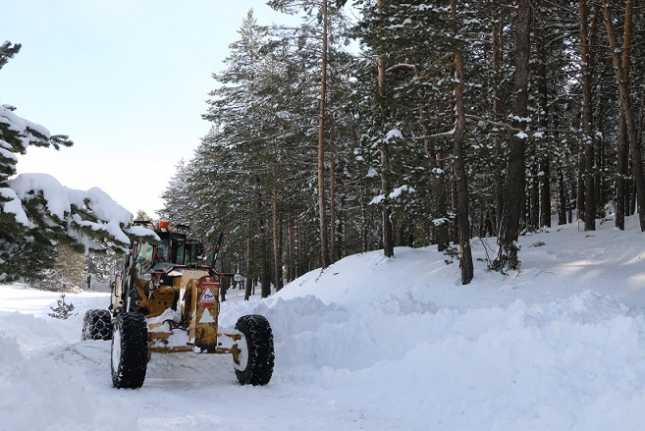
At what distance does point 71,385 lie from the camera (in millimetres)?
5762

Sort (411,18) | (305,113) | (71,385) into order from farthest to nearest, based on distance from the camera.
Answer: (305,113), (411,18), (71,385)

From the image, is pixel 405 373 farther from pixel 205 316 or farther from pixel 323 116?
pixel 323 116

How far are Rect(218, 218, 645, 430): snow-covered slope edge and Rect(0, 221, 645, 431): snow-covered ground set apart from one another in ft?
0.06

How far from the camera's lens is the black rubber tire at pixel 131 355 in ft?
23.8

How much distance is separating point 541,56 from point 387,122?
31.4 feet

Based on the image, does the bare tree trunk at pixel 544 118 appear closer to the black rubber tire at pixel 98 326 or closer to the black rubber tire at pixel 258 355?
the black rubber tire at pixel 258 355

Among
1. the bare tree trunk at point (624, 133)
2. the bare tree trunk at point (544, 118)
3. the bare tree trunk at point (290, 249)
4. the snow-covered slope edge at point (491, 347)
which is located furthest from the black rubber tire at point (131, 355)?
the bare tree trunk at point (290, 249)

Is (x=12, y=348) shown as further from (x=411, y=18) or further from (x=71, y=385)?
(x=411, y=18)

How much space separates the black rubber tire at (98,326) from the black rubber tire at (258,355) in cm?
468

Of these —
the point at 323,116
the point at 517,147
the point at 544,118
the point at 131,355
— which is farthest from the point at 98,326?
the point at 544,118

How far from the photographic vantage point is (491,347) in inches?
278

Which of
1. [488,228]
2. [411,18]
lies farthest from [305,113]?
[488,228]

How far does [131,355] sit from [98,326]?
15.8 feet

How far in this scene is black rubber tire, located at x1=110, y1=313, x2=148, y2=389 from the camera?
7242 millimetres
